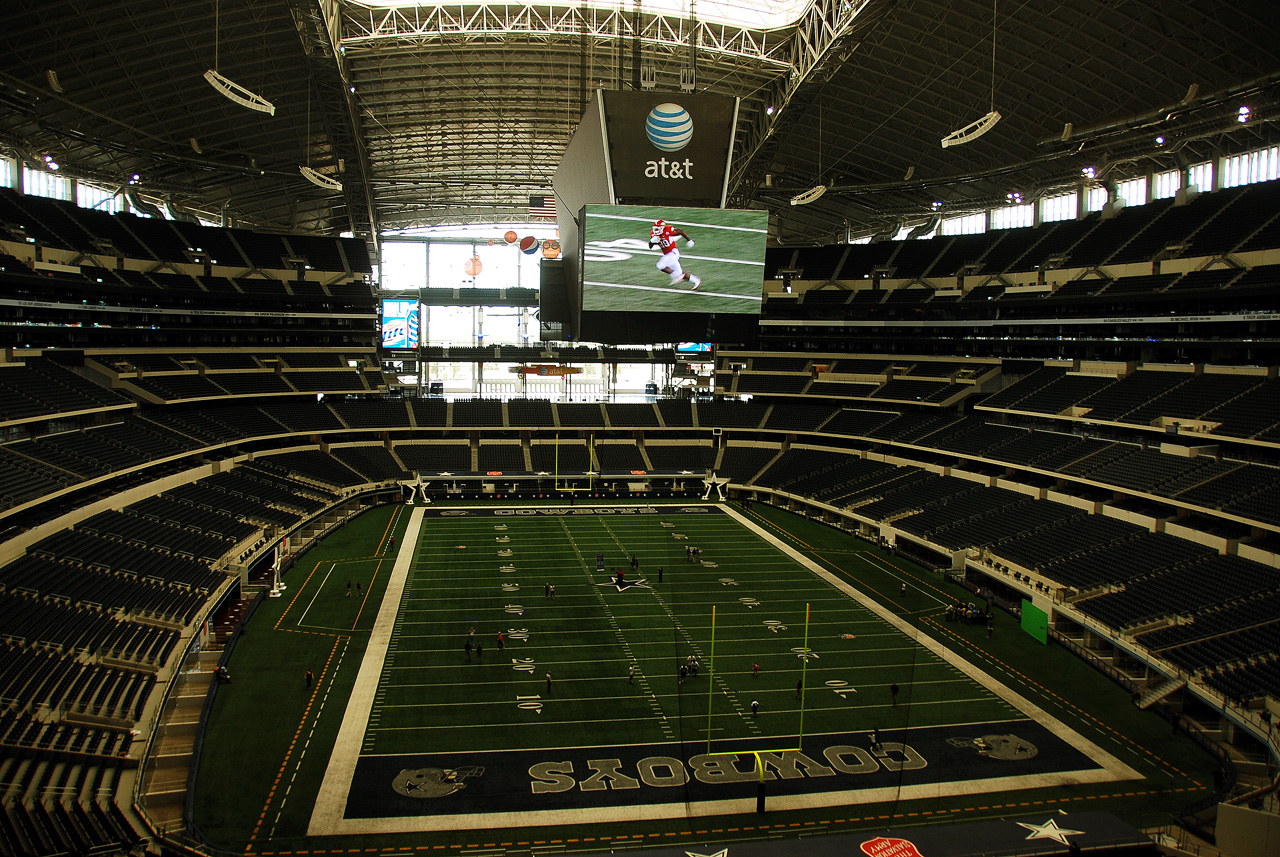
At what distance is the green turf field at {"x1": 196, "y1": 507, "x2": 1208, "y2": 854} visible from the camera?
54.7ft

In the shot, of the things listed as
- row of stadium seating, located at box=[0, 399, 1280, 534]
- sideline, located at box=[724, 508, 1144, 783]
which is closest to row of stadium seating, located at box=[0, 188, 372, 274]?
row of stadium seating, located at box=[0, 399, 1280, 534]

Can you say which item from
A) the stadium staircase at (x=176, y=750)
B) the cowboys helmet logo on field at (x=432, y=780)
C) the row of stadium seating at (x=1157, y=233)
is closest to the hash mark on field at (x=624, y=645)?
the cowboys helmet logo on field at (x=432, y=780)

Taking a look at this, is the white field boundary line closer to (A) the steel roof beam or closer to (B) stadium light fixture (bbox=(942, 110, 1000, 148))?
(A) the steel roof beam

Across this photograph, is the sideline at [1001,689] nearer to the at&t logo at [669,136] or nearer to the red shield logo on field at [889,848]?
the red shield logo on field at [889,848]

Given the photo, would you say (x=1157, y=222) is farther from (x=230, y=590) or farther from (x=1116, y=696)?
(x=230, y=590)

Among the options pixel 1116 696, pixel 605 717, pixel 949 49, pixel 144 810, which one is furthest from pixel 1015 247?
pixel 144 810

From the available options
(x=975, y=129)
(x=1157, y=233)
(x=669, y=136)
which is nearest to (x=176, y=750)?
(x=669, y=136)

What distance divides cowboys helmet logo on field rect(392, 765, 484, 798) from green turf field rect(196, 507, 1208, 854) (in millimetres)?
66

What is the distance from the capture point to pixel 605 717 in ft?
68.5

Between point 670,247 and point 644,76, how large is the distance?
41.2 feet

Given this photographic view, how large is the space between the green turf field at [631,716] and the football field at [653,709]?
83mm

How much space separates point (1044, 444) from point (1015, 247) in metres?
17.6

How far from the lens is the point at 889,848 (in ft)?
46.2

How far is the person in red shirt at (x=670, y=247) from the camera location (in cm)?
1845
